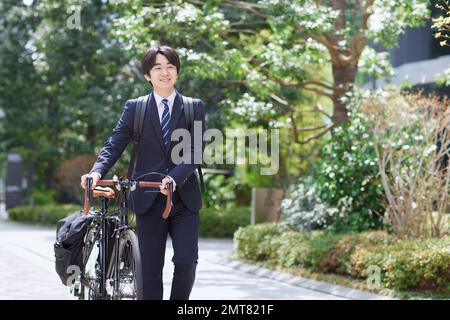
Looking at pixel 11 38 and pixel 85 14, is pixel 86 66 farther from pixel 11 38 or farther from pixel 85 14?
pixel 11 38

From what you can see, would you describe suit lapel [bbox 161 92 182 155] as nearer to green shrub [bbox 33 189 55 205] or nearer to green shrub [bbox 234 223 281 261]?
green shrub [bbox 234 223 281 261]

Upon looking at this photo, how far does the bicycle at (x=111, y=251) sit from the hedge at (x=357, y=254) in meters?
4.63

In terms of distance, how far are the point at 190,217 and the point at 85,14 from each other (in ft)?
65.3

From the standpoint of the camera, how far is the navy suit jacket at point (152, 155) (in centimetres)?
628

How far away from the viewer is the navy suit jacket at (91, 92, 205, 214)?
628cm

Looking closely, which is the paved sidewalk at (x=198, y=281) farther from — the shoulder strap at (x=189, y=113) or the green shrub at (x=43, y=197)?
the green shrub at (x=43, y=197)

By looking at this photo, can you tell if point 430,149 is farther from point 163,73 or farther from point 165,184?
point 165,184

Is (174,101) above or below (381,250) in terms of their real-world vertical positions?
above

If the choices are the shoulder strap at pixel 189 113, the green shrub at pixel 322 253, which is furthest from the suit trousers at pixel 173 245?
the green shrub at pixel 322 253

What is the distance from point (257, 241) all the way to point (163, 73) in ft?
29.1

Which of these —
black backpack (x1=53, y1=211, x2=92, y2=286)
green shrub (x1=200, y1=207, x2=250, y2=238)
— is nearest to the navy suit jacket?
black backpack (x1=53, y1=211, x2=92, y2=286)
